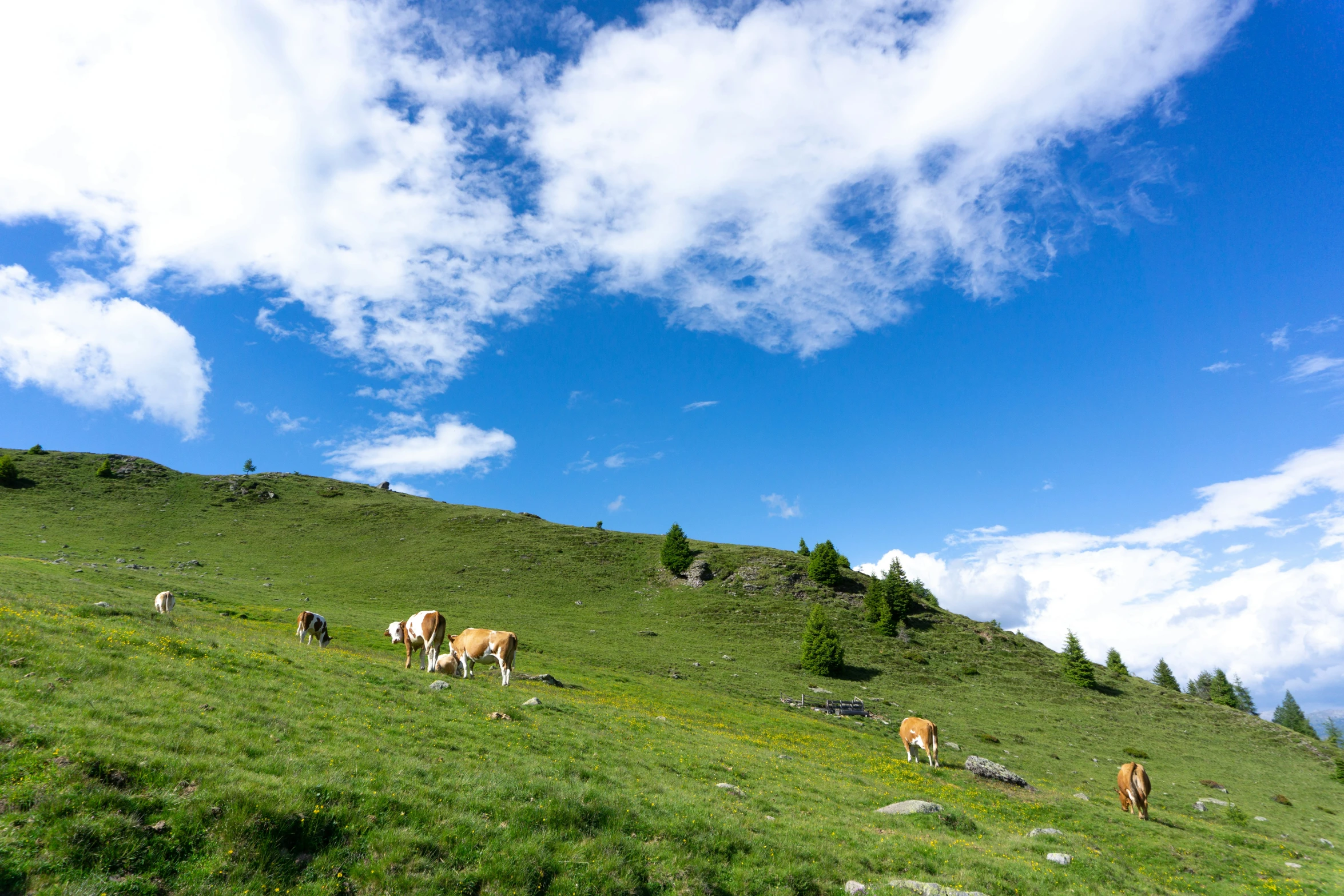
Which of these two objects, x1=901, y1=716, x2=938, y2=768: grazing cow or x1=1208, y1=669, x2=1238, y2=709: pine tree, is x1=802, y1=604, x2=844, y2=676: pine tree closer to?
x1=901, y1=716, x2=938, y2=768: grazing cow

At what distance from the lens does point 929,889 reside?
12148 mm

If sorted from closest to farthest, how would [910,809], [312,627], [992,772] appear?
1. [910,809]
2. [992,772]
3. [312,627]

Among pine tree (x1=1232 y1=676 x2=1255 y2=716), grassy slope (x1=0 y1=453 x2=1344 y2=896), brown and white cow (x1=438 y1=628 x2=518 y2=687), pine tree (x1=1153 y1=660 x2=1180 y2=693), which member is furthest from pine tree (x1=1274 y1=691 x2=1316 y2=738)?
brown and white cow (x1=438 y1=628 x2=518 y2=687)

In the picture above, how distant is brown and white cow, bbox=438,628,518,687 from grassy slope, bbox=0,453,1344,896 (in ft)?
4.61

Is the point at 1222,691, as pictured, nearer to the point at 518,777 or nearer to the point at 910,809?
the point at 910,809

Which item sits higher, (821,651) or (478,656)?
(821,651)

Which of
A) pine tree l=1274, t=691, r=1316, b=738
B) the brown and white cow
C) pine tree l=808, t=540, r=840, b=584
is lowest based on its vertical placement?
pine tree l=1274, t=691, r=1316, b=738

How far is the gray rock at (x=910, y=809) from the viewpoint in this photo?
742 inches

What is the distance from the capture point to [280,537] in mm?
94938

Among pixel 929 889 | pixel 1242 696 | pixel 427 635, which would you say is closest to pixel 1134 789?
pixel 929 889

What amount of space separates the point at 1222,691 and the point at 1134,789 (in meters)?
111

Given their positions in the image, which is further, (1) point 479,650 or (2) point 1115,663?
(2) point 1115,663

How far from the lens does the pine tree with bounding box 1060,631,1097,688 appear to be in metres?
73.2

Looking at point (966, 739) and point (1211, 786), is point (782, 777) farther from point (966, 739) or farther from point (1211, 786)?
point (1211, 786)
